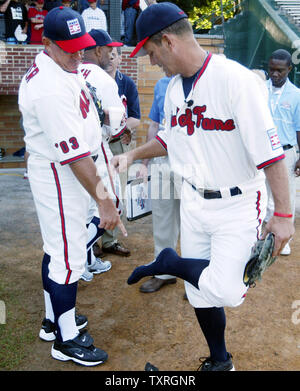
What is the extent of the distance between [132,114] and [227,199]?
2.87 metres

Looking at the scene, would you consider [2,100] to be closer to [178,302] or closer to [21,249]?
[21,249]

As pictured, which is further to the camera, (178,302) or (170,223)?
(170,223)

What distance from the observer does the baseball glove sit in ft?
7.17

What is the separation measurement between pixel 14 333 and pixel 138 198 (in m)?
1.54

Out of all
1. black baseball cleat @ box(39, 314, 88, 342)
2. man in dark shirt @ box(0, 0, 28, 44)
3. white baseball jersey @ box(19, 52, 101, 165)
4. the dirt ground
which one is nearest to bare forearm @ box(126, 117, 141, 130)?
the dirt ground

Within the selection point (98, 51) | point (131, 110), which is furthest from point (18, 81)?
point (98, 51)

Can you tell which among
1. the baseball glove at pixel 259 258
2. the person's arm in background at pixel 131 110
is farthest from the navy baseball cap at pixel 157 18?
the person's arm in background at pixel 131 110

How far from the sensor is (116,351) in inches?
120

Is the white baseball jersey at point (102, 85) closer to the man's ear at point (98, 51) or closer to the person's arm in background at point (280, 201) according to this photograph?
the man's ear at point (98, 51)

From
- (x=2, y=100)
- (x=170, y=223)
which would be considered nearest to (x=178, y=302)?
(x=170, y=223)

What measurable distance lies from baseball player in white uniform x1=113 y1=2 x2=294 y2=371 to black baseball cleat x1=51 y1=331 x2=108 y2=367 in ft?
2.70

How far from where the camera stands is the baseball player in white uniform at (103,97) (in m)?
3.43

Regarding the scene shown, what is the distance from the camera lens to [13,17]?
395 inches

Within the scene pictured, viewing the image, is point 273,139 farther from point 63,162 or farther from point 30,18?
point 30,18
